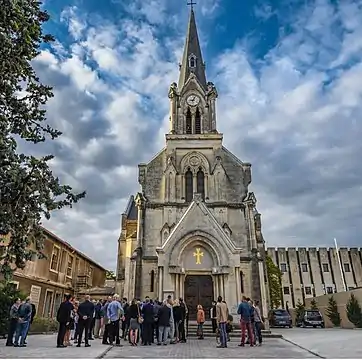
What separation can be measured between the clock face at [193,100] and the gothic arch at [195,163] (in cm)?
579

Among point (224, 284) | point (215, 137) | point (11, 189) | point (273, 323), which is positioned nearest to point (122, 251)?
point (224, 284)

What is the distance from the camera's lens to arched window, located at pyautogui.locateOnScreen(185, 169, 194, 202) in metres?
29.7

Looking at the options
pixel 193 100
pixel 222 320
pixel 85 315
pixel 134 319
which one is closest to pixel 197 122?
pixel 193 100

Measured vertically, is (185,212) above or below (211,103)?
below

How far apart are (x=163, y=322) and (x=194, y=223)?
37.7ft

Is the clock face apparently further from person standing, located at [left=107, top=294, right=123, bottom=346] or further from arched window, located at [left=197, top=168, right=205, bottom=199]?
person standing, located at [left=107, top=294, right=123, bottom=346]

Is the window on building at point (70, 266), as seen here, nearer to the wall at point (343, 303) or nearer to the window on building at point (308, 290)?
the wall at point (343, 303)

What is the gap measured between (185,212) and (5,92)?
56.4ft

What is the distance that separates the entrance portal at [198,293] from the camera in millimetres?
25797

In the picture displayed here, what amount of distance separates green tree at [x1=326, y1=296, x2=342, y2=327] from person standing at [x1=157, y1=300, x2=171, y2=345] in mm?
21435

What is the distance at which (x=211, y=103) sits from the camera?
34094mm

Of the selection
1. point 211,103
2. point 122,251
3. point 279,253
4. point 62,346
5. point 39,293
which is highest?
point 211,103

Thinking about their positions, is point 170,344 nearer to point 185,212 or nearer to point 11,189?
point 11,189

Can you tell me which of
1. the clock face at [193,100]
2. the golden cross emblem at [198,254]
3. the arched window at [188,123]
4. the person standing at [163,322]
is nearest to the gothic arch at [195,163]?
the arched window at [188,123]
